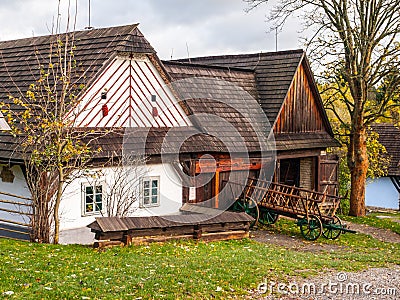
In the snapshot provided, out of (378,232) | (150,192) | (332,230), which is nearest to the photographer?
(150,192)

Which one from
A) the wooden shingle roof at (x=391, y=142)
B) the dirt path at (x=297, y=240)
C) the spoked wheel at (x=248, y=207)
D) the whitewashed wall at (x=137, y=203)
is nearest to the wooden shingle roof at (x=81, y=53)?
the whitewashed wall at (x=137, y=203)

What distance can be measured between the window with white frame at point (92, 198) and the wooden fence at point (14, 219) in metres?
1.39

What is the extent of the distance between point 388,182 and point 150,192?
26.1 metres

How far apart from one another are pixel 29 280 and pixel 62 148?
4.91m

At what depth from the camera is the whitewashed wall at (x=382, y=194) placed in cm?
3950

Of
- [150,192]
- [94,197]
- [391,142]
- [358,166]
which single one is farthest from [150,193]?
[391,142]

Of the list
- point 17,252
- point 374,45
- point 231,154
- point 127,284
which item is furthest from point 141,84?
point 374,45

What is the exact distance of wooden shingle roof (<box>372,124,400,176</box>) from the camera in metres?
37.8

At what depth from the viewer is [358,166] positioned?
2400 centimetres

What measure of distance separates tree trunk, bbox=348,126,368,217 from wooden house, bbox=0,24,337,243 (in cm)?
91

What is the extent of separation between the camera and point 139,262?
11.5m

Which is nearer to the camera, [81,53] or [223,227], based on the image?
[223,227]

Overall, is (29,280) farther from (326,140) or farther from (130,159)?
(326,140)

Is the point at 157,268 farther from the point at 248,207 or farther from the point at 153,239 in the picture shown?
the point at 248,207
